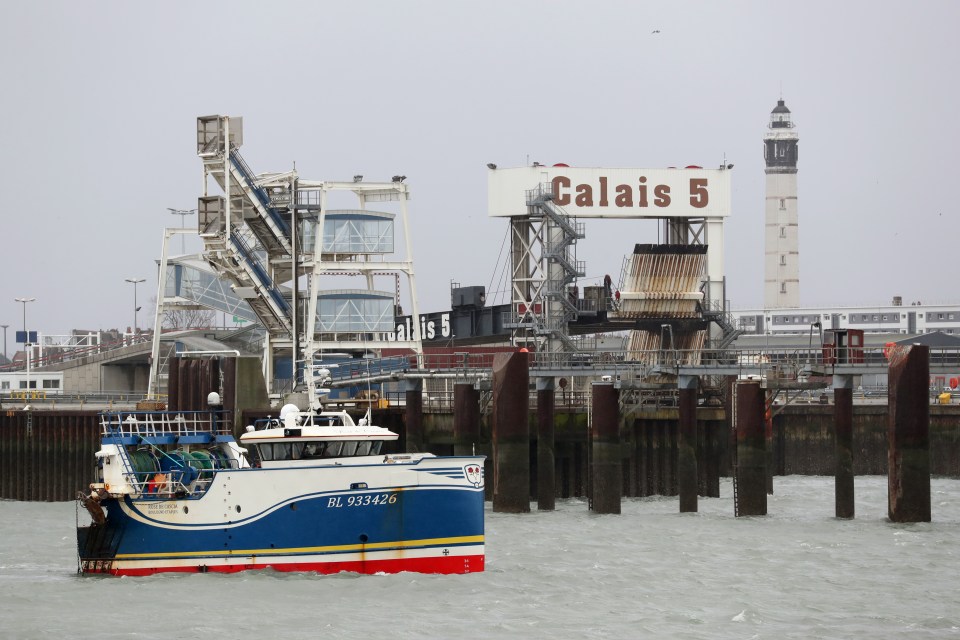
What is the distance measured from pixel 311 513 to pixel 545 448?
66.8 feet

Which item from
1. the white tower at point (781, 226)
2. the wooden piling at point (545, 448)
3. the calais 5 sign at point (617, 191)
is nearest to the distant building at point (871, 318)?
the white tower at point (781, 226)

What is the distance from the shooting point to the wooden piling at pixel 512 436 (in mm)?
54531

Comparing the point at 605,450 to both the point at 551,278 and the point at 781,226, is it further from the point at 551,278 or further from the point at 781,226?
the point at 781,226

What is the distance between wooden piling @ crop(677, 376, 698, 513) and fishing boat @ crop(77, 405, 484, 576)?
719 inches

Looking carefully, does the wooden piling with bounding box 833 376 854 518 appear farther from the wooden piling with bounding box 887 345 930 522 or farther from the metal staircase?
the metal staircase

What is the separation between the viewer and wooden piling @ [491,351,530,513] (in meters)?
54.5

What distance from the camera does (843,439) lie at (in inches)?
2058

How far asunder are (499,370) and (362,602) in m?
20.0

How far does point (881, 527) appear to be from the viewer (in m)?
49.9

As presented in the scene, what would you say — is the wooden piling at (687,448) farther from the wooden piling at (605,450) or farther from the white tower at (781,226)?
the white tower at (781,226)

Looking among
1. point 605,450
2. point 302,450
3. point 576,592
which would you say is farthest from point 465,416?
point 576,592

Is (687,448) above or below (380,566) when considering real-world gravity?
above

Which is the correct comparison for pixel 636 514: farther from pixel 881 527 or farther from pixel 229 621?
pixel 229 621

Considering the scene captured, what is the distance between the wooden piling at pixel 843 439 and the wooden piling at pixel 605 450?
26.2ft
